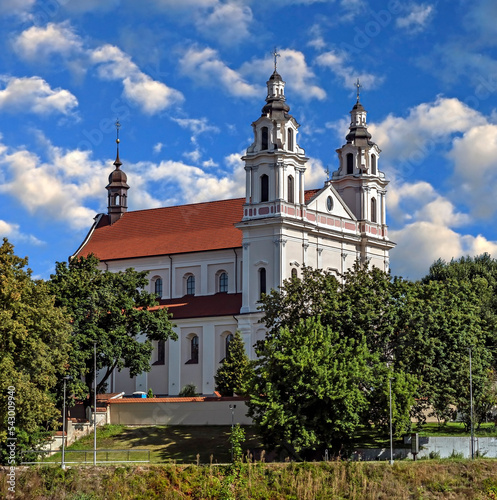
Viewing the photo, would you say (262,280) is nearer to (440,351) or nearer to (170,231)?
(170,231)

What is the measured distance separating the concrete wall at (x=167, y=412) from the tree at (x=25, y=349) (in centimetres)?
1139

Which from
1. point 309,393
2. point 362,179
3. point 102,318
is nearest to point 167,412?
point 102,318

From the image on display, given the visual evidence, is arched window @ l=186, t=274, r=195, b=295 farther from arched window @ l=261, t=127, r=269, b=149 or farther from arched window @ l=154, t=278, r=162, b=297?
arched window @ l=261, t=127, r=269, b=149

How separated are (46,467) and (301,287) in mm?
21357

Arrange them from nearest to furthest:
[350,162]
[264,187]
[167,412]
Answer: [167,412], [264,187], [350,162]

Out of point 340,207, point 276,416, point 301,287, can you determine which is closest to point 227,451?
point 276,416

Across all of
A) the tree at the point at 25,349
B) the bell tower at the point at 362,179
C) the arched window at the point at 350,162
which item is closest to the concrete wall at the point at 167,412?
the tree at the point at 25,349

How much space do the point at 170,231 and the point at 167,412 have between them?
28.9m

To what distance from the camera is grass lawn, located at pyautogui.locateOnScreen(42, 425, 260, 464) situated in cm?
5678

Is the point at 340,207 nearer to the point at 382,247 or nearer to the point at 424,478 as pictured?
the point at 382,247

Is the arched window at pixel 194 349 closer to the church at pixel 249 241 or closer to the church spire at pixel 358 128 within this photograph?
the church at pixel 249 241

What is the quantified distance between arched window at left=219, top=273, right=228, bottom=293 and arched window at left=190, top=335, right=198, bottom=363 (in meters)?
5.11

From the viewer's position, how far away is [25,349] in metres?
51.4

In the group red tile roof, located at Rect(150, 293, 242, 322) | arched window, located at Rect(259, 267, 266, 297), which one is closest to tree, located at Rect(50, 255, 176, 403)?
arched window, located at Rect(259, 267, 266, 297)
